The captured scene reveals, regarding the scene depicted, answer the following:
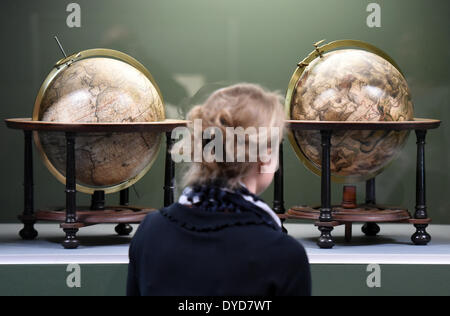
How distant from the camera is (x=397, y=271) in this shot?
14.8ft

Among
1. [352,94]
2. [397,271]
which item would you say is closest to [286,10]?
[352,94]

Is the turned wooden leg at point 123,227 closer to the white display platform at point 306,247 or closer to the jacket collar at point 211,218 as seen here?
the white display platform at point 306,247

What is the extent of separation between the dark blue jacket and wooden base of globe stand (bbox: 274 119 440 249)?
2.55 metres

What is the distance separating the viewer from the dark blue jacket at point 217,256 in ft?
7.48

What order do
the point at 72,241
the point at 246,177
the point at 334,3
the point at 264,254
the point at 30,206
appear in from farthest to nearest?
the point at 334,3, the point at 30,206, the point at 72,241, the point at 246,177, the point at 264,254

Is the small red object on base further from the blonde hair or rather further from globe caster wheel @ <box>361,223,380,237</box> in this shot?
the blonde hair

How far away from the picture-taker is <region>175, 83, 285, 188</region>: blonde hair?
97.3 inches

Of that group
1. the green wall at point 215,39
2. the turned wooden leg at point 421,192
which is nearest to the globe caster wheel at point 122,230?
the green wall at point 215,39

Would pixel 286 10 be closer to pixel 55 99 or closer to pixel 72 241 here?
pixel 55 99

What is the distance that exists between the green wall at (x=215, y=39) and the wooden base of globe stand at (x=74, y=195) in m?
1.29

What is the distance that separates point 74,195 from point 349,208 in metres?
1.78

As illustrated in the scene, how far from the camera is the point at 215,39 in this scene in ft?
21.1

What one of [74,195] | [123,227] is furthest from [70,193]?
[123,227]
